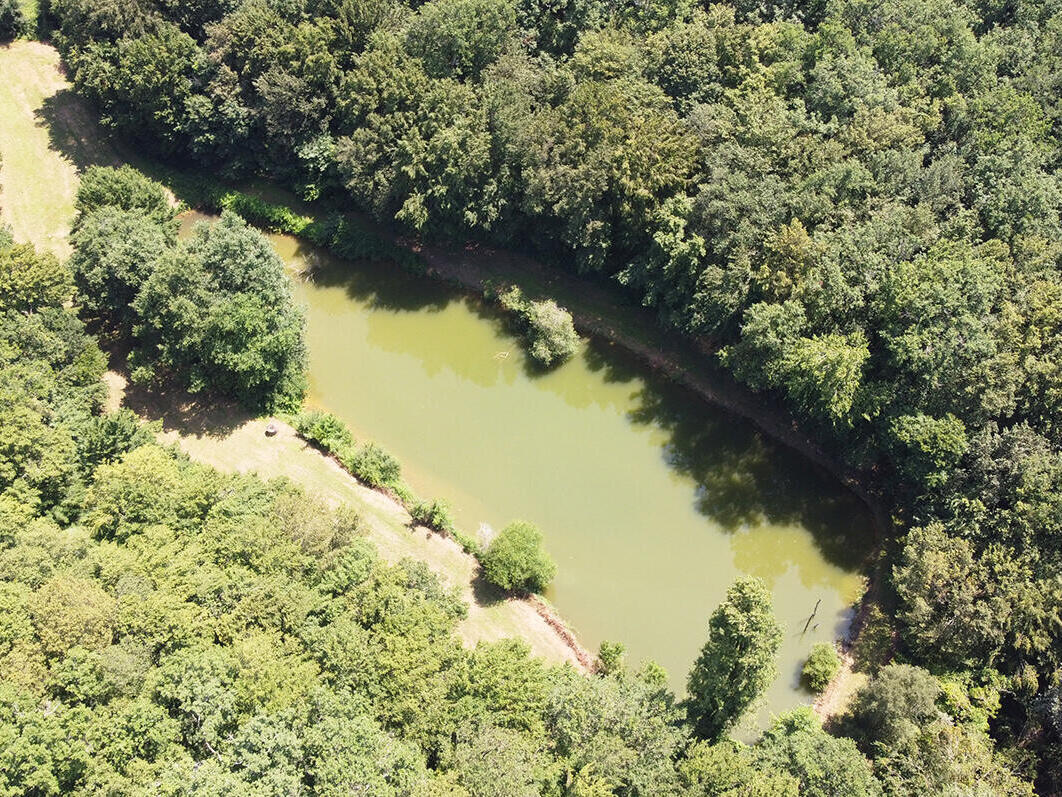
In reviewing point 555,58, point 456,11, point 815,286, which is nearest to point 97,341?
point 456,11

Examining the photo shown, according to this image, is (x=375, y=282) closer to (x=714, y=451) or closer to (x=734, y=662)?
(x=714, y=451)

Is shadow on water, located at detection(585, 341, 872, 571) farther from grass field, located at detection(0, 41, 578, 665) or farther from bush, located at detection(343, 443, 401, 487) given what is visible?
bush, located at detection(343, 443, 401, 487)

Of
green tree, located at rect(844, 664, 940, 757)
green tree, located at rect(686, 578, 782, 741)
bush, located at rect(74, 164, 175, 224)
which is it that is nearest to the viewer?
green tree, located at rect(686, 578, 782, 741)

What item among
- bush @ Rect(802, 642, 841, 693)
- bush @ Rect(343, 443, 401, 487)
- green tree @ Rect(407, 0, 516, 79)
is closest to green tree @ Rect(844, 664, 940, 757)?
bush @ Rect(802, 642, 841, 693)

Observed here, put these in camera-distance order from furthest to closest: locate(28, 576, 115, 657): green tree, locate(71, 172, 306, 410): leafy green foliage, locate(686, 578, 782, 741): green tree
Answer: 1. locate(71, 172, 306, 410): leafy green foliage
2. locate(28, 576, 115, 657): green tree
3. locate(686, 578, 782, 741): green tree

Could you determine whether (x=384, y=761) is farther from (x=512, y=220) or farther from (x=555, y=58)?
(x=555, y=58)

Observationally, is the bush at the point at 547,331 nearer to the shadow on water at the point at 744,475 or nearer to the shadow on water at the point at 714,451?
the shadow on water at the point at 714,451

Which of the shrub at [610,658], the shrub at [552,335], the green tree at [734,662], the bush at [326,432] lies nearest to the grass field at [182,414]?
the bush at [326,432]

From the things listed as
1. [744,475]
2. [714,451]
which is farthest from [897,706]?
[714,451]
